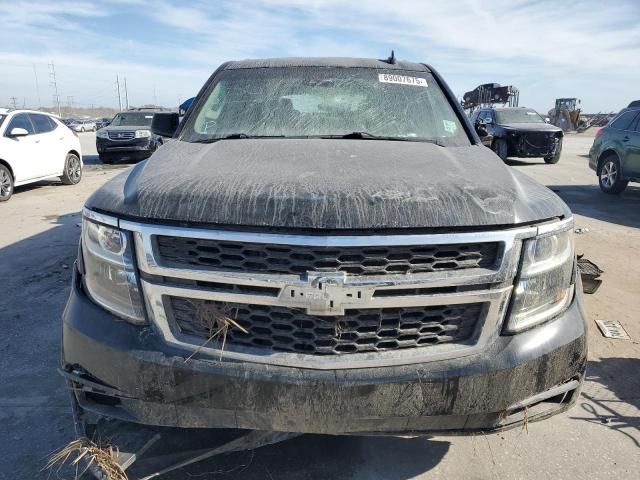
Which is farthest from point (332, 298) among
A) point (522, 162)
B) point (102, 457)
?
point (522, 162)

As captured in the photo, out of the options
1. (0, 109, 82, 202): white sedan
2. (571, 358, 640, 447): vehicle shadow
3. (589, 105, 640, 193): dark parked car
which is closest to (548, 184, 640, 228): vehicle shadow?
(589, 105, 640, 193): dark parked car

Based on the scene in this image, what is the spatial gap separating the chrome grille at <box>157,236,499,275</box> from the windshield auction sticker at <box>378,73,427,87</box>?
196 cm

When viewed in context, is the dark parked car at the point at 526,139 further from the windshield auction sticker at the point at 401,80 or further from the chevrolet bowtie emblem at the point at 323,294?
the chevrolet bowtie emblem at the point at 323,294

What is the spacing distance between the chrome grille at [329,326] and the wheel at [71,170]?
434 inches

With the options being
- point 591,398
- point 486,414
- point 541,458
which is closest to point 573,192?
point 591,398

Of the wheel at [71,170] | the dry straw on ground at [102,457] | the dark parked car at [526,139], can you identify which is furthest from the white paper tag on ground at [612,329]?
the dark parked car at [526,139]

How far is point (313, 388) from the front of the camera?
5.74ft

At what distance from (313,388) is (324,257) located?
0.45 meters

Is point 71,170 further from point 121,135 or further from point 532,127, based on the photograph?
point 532,127

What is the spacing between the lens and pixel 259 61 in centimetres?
368

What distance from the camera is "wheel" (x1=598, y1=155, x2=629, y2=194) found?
10383mm

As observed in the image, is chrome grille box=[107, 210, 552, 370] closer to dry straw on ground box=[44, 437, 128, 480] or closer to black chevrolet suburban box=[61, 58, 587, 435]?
black chevrolet suburban box=[61, 58, 587, 435]

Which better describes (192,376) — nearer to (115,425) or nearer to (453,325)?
(115,425)

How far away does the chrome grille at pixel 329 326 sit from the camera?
1.81 m
